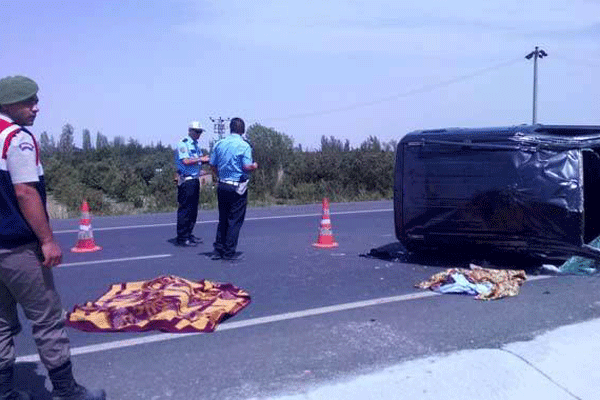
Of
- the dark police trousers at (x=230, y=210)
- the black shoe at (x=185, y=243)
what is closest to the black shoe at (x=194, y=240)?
the black shoe at (x=185, y=243)

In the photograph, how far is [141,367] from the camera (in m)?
5.18

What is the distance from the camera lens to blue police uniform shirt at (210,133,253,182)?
9438 mm

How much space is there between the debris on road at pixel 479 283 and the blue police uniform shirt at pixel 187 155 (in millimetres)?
4619

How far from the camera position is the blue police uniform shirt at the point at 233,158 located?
9.44 metres

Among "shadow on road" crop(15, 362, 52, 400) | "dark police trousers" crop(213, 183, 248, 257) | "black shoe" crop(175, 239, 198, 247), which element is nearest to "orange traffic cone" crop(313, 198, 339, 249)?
"dark police trousers" crop(213, 183, 248, 257)

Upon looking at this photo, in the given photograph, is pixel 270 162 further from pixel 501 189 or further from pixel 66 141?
pixel 66 141

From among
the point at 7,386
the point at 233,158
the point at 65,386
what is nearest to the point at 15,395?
the point at 7,386

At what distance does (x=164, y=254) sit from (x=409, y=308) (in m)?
4.81

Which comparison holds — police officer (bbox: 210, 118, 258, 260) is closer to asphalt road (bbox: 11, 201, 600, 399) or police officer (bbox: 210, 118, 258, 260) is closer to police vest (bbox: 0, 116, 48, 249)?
asphalt road (bbox: 11, 201, 600, 399)

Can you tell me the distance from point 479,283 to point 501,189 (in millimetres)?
1496

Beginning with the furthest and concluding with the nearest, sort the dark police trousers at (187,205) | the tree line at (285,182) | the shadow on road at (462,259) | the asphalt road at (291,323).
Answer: the tree line at (285,182)
the dark police trousers at (187,205)
the shadow on road at (462,259)
the asphalt road at (291,323)

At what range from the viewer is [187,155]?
11.0 metres

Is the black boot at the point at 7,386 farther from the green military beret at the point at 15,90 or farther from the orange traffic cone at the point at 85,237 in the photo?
the orange traffic cone at the point at 85,237

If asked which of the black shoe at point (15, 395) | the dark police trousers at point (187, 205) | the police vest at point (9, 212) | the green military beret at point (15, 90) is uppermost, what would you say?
the green military beret at point (15, 90)
